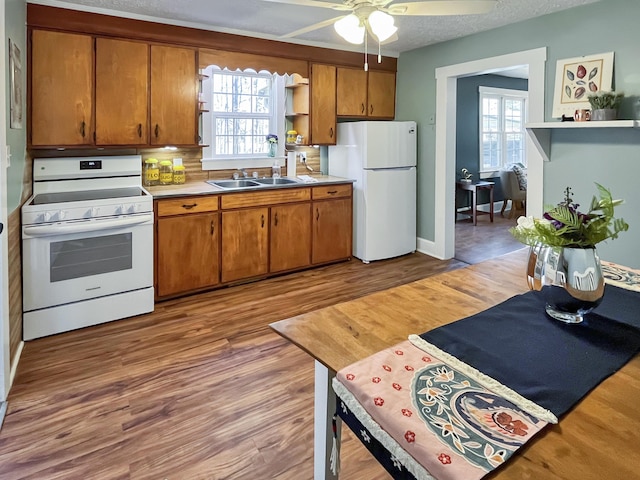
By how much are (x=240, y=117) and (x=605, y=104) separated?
318 centimetres

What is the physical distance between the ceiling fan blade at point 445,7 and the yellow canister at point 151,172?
262cm

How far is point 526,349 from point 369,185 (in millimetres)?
3513

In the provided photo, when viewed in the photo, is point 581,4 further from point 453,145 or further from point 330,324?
point 330,324

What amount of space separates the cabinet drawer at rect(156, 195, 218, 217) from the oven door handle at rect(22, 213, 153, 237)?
0.19m

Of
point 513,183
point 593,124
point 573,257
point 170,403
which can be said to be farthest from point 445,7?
point 513,183

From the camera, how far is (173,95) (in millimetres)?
3703

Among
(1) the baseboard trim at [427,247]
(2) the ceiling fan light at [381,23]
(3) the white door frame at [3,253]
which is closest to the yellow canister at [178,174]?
(3) the white door frame at [3,253]

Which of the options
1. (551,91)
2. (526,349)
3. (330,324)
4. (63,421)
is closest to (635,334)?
(526,349)

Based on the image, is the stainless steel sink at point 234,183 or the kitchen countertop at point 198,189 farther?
the stainless steel sink at point 234,183

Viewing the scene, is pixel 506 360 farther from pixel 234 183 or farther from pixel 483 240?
pixel 483 240

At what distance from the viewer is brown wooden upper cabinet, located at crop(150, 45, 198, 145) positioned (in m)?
3.61

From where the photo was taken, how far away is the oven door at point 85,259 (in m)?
2.92

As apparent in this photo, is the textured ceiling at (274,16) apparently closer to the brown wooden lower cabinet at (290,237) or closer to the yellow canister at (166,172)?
the yellow canister at (166,172)

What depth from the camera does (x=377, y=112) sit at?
16.5 ft
